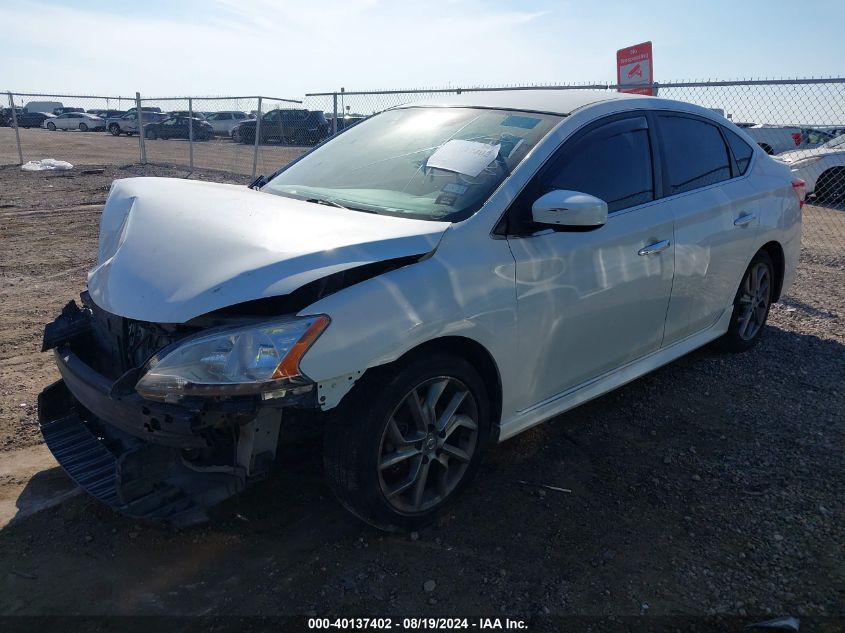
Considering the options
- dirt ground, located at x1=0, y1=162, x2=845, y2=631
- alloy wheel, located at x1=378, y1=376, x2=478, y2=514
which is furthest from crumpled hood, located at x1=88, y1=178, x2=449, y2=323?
dirt ground, located at x1=0, y1=162, x2=845, y2=631

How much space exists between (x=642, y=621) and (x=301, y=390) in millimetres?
1483

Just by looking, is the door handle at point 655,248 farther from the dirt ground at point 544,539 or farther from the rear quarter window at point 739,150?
the rear quarter window at point 739,150

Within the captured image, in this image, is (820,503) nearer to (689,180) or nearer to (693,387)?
(693,387)

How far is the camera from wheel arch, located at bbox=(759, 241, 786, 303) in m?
4.93

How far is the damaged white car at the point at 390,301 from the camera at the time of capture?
2.40 metres

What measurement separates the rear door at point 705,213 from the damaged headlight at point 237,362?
7.84 feet

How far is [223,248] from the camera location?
2605mm

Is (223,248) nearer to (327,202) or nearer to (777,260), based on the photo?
(327,202)

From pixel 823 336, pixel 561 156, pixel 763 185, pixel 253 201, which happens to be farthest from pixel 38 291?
pixel 823 336

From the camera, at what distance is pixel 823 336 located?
5504 millimetres

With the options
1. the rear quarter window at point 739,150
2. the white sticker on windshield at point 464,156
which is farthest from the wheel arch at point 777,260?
the white sticker on windshield at point 464,156

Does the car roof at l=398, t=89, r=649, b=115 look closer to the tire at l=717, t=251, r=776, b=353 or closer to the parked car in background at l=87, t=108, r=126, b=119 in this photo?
the tire at l=717, t=251, r=776, b=353

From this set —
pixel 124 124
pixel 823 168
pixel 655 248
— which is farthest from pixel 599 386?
pixel 124 124

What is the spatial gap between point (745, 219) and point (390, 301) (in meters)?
2.97
